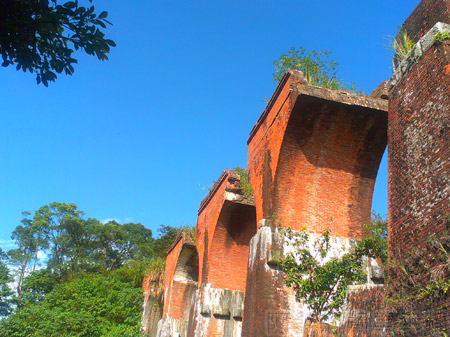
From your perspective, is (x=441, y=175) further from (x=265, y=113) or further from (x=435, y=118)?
(x=265, y=113)

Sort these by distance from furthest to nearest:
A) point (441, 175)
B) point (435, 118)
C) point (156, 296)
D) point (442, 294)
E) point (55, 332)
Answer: point (156, 296), point (55, 332), point (435, 118), point (441, 175), point (442, 294)

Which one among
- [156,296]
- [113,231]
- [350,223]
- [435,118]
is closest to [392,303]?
[435,118]

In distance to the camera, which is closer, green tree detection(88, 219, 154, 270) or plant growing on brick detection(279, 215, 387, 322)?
plant growing on brick detection(279, 215, 387, 322)

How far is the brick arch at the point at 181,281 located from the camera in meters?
13.8

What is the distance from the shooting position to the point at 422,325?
3705 mm

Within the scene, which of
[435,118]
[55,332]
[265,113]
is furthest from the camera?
[55,332]

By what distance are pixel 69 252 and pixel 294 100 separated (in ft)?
95.4

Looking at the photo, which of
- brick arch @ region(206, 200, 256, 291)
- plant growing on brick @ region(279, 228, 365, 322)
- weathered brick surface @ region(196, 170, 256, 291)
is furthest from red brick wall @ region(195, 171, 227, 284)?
plant growing on brick @ region(279, 228, 365, 322)

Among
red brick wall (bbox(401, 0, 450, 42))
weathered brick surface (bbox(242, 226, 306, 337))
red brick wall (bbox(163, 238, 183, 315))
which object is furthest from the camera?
red brick wall (bbox(163, 238, 183, 315))

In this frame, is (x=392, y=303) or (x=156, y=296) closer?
(x=392, y=303)

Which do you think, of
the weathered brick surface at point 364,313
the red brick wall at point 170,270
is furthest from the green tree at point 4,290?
the weathered brick surface at point 364,313

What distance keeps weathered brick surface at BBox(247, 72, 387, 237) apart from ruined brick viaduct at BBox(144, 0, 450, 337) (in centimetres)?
2

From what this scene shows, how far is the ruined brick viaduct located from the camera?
438 centimetres

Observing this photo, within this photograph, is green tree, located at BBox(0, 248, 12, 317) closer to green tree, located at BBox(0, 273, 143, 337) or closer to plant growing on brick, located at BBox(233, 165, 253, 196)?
green tree, located at BBox(0, 273, 143, 337)
